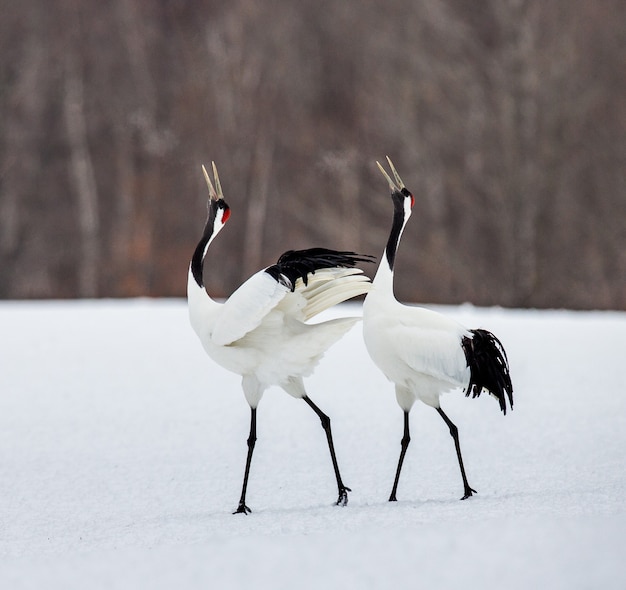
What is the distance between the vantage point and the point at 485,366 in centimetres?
448

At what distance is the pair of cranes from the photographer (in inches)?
174

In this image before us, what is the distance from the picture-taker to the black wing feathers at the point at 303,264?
14.4 feet

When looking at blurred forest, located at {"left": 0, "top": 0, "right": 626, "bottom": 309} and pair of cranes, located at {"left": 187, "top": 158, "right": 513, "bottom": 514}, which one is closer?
pair of cranes, located at {"left": 187, "top": 158, "right": 513, "bottom": 514}

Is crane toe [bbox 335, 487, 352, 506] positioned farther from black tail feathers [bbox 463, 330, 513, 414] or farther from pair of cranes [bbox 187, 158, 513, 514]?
black tail feathers [bbox 463, 330, 513, 414]

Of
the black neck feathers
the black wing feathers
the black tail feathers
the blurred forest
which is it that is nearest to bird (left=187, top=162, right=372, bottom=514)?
the black wing feathers

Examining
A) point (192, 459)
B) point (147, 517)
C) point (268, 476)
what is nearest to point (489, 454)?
point (268, 476)

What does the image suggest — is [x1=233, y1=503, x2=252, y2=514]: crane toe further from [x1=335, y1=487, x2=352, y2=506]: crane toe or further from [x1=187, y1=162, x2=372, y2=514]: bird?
[x1=335, y1=487, x2=352, y2=506]: crane toe

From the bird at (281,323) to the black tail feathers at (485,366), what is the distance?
1.67ft

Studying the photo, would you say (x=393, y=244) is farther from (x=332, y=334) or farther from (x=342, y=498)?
(x=342, y=498)

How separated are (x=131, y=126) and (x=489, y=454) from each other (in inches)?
584

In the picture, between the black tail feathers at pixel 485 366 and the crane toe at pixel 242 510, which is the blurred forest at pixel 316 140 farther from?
the crane toe at pixel 242 510

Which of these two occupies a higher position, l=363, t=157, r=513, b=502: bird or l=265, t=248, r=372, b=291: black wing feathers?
l=265, t=248, r=372, b=291: black wing feathers

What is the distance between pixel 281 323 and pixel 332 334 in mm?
227

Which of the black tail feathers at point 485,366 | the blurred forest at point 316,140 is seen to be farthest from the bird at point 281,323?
the blurred forest at point 316,140
